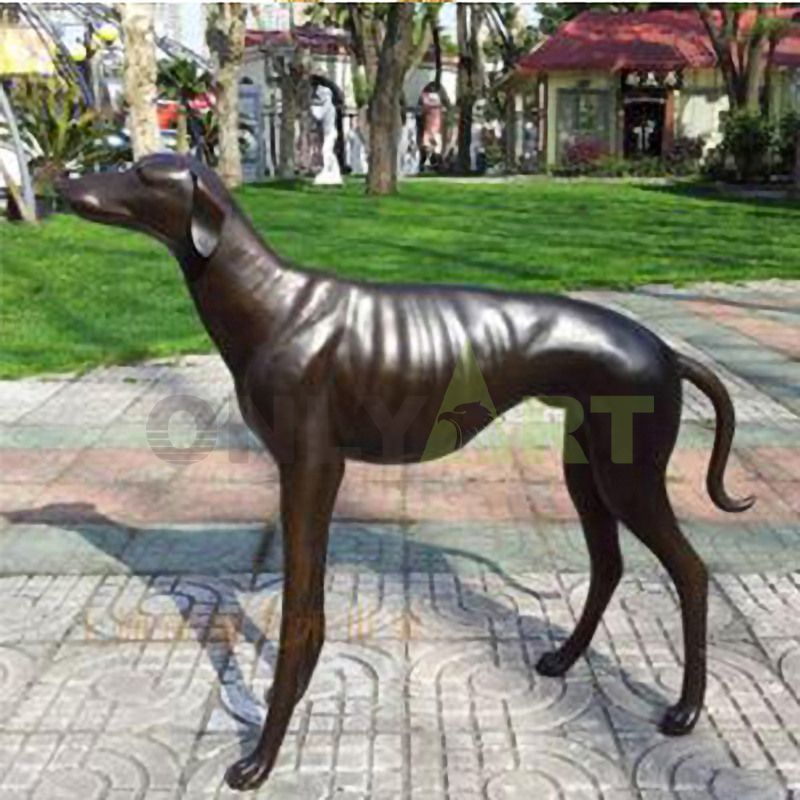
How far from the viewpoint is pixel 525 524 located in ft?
16.0

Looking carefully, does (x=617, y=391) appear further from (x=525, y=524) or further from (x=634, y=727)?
(x=525, y=524)

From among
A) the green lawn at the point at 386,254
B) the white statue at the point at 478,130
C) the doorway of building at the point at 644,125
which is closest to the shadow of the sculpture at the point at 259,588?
the green lawn at the point at 386,254

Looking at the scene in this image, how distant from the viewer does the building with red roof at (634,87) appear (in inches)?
1428

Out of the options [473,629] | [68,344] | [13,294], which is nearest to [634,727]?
[473,629]

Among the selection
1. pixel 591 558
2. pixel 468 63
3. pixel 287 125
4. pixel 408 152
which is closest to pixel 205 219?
pixel 591 558

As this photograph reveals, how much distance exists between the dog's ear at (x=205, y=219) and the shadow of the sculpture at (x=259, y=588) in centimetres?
136

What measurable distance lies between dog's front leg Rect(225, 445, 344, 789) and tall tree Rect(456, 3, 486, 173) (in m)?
39.6

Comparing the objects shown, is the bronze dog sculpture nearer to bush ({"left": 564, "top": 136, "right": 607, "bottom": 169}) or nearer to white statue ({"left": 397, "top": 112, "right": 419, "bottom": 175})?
bush ({"left": 564, "top": 136, "right": 607, "bottom": 169})

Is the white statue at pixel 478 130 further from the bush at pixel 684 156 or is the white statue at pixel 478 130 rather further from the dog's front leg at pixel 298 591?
the dog's front leg at pixel 298 591

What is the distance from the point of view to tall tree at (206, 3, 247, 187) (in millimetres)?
26469

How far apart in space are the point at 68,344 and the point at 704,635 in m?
6.70

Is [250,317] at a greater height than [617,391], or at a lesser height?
greater

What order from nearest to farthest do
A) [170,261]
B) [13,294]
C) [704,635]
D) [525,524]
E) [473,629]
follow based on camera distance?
[704,635]
[473,629]
[525,524]
[13,294]
[170,261]

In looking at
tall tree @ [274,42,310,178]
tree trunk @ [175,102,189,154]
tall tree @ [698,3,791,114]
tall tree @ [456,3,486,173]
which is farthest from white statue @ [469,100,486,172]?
tall tree @ [698,3,791,114]
